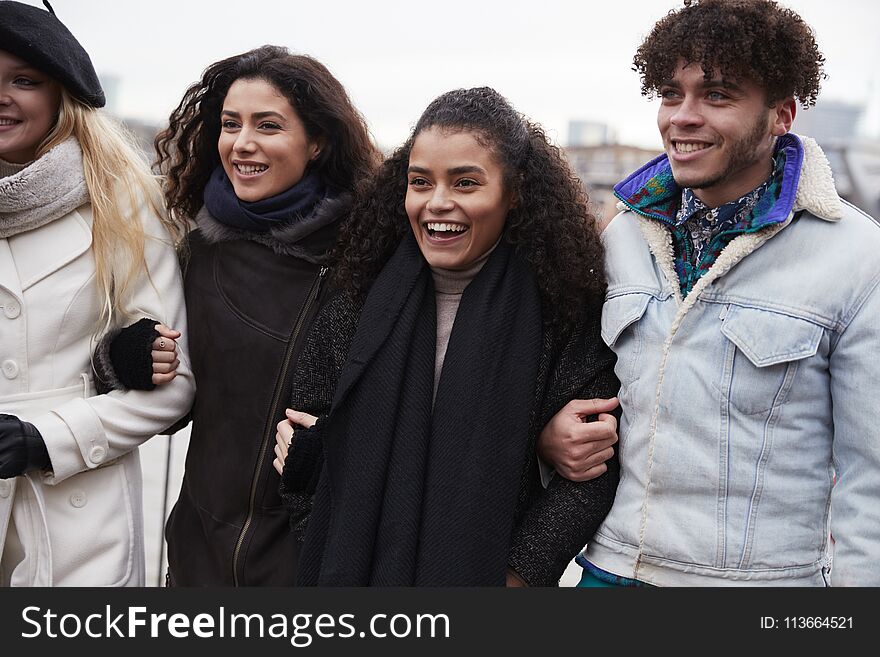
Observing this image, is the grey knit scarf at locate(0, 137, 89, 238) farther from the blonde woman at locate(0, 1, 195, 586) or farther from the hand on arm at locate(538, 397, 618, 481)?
the hand on arm at locate(538, 397, 618, 481)

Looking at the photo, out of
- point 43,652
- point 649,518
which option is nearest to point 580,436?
point 649,518

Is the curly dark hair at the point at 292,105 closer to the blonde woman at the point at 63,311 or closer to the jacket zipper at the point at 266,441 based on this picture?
the blonde woman at the point at 63,311

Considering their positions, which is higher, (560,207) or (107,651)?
(560,207)

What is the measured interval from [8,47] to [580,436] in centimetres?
175

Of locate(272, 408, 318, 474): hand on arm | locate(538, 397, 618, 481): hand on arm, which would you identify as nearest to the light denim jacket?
locate(538, 397, 618, 481): hand on arm

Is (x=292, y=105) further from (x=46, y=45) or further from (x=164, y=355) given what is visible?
(x=164, y=355)

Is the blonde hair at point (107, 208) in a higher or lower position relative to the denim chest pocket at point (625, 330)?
higher

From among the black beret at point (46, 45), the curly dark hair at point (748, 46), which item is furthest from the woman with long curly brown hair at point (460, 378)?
the black beret at point (46, 45)

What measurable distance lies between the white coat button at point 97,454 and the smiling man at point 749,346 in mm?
1307

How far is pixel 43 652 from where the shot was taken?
223 cm

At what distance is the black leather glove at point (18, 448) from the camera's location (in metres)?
2.34

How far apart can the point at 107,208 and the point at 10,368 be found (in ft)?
1.60

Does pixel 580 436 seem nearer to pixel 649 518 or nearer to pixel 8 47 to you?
pixel 649 518

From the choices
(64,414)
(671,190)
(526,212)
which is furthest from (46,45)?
(671,190)
